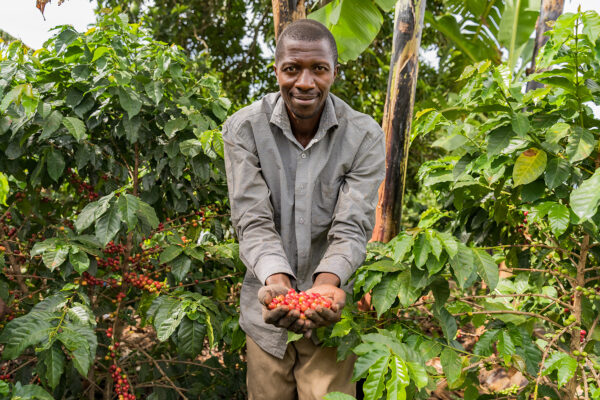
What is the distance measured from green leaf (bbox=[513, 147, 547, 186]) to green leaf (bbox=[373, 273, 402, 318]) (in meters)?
0.49

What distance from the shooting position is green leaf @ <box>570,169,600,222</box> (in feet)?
4.90

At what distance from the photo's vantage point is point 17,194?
8.01 ft

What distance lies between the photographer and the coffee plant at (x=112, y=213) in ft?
6.57

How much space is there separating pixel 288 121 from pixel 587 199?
95cm

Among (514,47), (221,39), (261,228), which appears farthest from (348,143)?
(221,39)

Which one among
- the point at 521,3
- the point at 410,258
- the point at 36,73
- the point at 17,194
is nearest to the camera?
the point at 410,258

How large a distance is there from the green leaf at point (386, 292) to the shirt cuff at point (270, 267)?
0.98ft

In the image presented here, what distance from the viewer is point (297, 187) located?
6.05 ft

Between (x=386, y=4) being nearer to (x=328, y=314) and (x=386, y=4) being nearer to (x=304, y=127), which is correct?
(x=304, y=127)

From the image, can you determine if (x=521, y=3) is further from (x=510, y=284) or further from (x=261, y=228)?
(x=261, y=228)

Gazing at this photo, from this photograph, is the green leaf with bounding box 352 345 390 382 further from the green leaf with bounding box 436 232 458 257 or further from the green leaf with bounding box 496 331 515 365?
the green leaf with bounding box 496 331 515 365

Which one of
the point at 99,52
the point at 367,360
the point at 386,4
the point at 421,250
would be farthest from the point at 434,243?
the point at 386,4

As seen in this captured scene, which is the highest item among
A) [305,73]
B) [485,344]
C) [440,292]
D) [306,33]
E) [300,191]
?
[306,33]

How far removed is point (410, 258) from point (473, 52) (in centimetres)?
401
